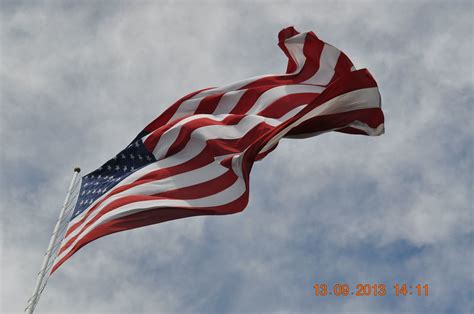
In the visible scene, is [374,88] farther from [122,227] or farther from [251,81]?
[122,227]

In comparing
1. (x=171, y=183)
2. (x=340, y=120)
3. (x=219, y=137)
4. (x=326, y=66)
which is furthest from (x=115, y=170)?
(x=326, y=66)

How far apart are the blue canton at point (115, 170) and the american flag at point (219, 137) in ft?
0.08

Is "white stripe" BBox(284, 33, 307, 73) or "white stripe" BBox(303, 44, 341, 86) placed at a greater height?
"white stripe" BBox(284, 33, 307, 73)

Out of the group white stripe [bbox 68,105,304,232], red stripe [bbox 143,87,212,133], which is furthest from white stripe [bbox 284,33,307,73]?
red stripe [bbox 143,87,212,133]

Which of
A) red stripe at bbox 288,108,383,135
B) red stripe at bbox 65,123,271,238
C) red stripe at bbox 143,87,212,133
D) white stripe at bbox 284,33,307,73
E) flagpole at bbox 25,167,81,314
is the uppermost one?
white stripe at bbox 284,33,307,73

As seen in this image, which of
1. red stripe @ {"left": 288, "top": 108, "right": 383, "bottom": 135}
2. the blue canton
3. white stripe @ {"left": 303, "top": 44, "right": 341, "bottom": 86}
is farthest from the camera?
white stripe @ {"left": 303, "top": 44, "right": 341, "bottom": 86}

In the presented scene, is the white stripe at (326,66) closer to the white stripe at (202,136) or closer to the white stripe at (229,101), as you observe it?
the white stripe at (202,136)

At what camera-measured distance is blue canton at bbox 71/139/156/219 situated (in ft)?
47.4

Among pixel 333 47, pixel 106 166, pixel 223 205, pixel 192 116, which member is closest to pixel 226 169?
pixel 223 205

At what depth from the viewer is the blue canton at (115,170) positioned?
47.4ft

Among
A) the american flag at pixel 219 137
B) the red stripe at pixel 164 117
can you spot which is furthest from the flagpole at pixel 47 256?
the red stripe at pixel 164 117

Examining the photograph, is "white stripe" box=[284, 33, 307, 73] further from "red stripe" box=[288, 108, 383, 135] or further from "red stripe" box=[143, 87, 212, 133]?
"red stripe" box=[143, 87, 212, 133]

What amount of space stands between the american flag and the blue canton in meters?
0.03

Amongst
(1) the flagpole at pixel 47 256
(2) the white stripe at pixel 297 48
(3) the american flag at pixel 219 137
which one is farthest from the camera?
(2) the white stripe at pixel 297 48
